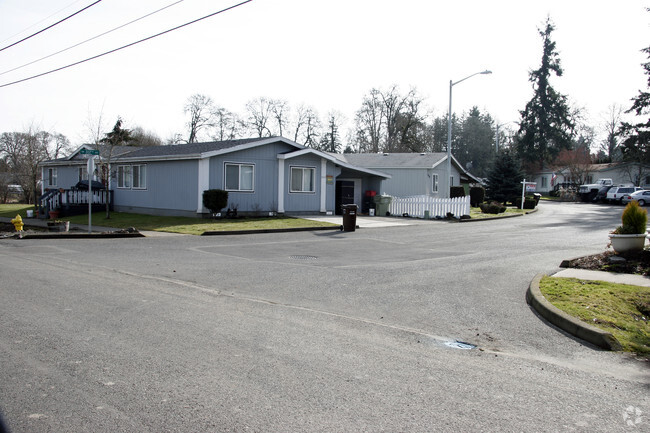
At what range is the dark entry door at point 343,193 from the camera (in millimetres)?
32906

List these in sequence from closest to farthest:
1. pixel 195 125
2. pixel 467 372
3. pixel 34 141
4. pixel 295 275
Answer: pixel 467 372 < pixel 295 275 < pixel 34 141 < pixel 195 125

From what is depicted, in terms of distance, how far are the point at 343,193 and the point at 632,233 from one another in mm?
21655

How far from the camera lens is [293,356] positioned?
18.4 ft

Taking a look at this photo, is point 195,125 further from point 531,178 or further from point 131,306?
point 131,306

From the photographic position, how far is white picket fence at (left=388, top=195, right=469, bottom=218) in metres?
30.5

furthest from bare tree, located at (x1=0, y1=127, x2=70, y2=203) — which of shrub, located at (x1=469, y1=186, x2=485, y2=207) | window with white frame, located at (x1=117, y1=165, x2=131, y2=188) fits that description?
shrub, located at (x1=469, y1=186, x2=485, y2=207)

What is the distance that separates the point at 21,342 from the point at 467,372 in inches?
191

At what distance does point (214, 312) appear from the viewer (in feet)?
25.1


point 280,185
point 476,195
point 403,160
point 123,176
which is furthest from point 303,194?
point 476,195

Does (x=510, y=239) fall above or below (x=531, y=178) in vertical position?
below

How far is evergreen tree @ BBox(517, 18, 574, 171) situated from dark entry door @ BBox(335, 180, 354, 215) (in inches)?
1773

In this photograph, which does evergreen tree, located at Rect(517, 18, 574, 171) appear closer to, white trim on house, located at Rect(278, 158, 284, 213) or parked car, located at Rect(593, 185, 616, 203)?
parked car, located at Rect(593, 185, 616, 203)

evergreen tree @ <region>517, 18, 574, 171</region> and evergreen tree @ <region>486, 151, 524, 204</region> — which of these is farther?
evergreen tree @ <region>517, 18, 574, 171</region>

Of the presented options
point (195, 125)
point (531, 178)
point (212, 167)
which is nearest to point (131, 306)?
point (212, 167)
